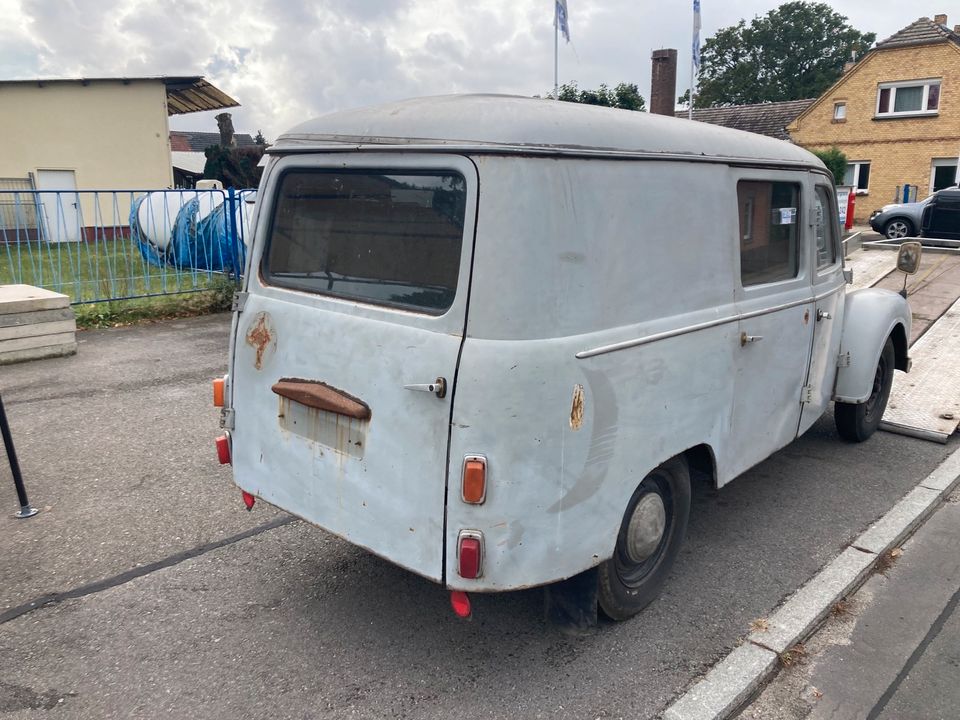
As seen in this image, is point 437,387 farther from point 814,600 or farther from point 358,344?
point 814,600

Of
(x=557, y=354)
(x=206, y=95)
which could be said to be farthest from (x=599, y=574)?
(x=206, y=95)

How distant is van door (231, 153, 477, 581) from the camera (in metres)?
2.79

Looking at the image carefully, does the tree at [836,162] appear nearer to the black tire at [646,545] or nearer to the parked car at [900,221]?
the parked car at [900,221]

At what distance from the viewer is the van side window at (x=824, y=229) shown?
4684mm

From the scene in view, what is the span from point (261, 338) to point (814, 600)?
2.91m

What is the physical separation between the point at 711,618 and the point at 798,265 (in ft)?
6.93

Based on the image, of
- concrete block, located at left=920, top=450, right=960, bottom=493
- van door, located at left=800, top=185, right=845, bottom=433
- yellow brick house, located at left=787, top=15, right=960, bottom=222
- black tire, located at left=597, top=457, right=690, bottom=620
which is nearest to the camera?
black tire, located at left=597, top=457, right=690, bottom=620

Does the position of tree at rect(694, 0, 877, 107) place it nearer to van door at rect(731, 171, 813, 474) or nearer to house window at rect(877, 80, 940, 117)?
house window at rect(877, 80, 940, 117)

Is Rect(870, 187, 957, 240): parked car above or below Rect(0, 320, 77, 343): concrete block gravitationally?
above

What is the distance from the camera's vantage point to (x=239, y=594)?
3.71 metres

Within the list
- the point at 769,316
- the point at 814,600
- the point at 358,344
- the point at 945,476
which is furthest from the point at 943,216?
the point at 358,344

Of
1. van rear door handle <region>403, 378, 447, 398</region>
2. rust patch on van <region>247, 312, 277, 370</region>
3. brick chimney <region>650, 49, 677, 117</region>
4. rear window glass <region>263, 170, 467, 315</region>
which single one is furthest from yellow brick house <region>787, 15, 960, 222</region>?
van rear door handle <region>403, 378, 447, 398</region>

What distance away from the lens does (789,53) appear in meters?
62.1

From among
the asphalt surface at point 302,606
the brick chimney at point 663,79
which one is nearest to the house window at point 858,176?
the brick chimney at point 663,79
